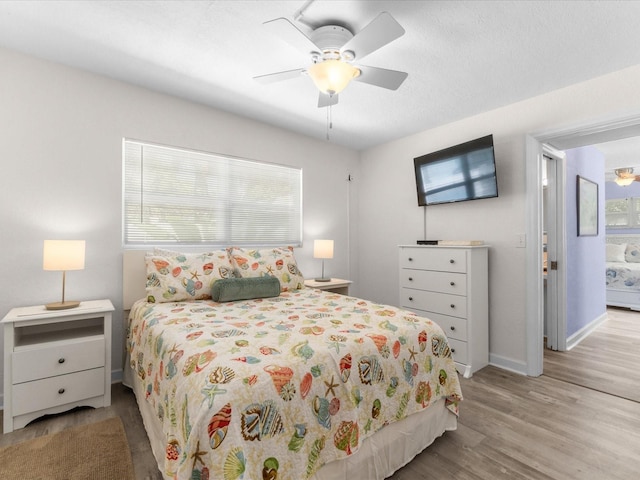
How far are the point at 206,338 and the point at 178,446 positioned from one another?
47 cm

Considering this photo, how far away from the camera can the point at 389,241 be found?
416 centimetres

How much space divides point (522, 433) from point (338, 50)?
2.66 metres

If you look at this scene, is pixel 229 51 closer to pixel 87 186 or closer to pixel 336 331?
pixel 87 186

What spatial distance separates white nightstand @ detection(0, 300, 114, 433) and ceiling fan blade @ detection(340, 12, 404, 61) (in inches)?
95.1

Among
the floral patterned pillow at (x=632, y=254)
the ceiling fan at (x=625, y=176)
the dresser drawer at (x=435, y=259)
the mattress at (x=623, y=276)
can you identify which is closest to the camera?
the dresser drawer at (x=435, y=259)

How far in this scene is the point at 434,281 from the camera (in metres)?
3.09

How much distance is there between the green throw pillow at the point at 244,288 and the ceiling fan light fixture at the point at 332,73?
61.8 inches

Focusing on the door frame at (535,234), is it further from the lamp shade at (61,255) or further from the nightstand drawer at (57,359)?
the lamp shade at (61,255)

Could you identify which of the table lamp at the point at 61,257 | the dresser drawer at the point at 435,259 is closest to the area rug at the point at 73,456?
the table lamp at the point at 61,257

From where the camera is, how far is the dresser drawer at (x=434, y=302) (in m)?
2.89

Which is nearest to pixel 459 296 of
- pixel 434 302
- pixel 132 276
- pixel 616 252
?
pixel 434 302

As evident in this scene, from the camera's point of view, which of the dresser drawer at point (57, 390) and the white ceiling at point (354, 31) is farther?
the dresser drawer at point (57, 390)

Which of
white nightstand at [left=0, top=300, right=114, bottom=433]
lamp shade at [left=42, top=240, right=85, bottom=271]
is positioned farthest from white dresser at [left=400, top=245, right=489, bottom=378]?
lamp shade at [left=42, top=240, right=85, bottom=271]

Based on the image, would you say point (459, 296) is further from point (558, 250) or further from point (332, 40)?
point (332, 40)
